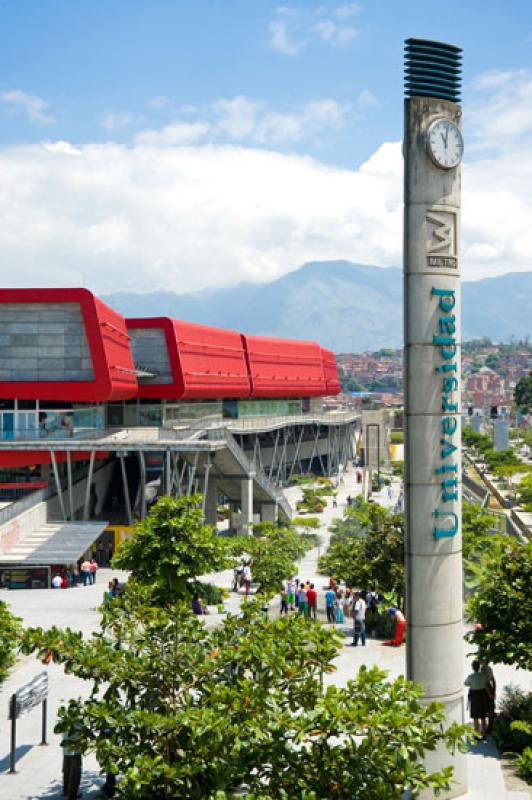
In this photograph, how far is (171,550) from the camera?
2880cm

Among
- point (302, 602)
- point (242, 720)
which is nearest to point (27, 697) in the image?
point (242, 720)

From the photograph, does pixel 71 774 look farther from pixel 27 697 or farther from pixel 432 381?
pixel 432 381

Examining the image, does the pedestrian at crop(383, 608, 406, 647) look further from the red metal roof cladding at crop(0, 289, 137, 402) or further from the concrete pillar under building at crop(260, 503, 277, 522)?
the concrete pillar under building at crop(260, 503, 277, 522)

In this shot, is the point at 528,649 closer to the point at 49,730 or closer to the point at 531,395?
the point at 49,730

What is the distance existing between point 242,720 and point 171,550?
1595 cm

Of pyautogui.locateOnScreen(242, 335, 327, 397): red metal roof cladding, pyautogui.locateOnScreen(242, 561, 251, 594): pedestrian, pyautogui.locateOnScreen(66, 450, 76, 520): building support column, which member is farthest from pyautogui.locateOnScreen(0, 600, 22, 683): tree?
pyautogui.locateOnScreen(242, 335, 327, 397): red metal roof cladding

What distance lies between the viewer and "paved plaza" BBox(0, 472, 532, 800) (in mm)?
17109

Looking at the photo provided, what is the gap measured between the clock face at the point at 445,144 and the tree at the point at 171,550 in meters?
15.4

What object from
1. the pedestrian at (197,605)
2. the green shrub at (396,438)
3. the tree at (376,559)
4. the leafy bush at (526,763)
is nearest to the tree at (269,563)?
the pedestrian at (197,605)

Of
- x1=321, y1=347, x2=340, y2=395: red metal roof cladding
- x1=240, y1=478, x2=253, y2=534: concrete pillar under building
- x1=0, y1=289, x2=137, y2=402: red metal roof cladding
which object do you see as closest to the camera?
x1=0, y1=289, x2=137, y2=402: red metal roof cladding

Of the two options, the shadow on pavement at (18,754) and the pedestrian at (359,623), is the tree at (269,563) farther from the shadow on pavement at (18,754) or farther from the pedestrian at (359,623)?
the shadow on pavement at (18,754)

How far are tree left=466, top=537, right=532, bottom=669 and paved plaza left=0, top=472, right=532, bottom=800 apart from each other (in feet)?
6.65

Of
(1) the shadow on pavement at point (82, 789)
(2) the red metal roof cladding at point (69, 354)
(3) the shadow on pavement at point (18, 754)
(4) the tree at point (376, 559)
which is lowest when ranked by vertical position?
(1) the shadow on pavement at point (82, 789)

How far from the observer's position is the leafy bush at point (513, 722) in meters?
18.7
